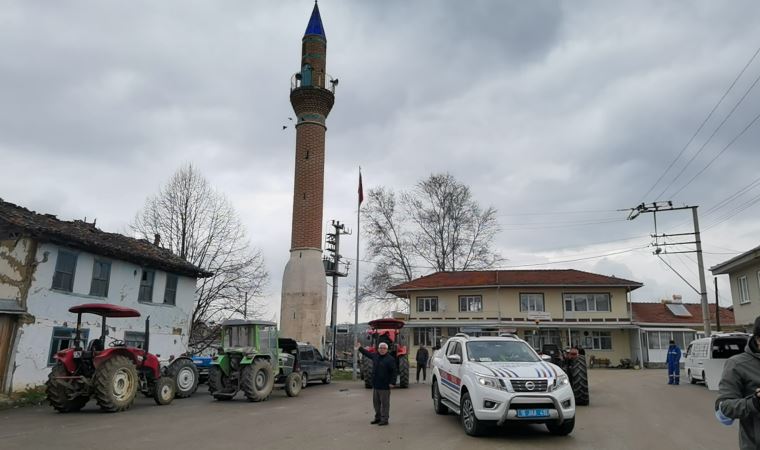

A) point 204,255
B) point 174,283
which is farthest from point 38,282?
point 204,255

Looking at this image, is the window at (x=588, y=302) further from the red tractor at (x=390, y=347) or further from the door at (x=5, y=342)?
the door at (x=5, y=342)

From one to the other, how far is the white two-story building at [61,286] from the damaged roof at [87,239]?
0.03m

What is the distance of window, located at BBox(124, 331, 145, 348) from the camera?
20.2 meters

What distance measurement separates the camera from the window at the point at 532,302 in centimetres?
4059

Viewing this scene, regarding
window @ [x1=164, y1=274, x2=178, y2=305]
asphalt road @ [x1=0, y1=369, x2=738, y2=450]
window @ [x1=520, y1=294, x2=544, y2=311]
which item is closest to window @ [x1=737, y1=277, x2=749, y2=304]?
asphalt road @ [x1=0, y1=369, x2=738, y2=450]

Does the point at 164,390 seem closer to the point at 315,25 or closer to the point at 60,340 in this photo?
the point at 60,340

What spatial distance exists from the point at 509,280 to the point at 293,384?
87.9ft

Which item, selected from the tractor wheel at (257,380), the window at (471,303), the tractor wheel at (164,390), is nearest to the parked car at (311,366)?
the tractor wheel at (257,380)

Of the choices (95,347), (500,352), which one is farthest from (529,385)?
(95,347)

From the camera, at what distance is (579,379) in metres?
13.8

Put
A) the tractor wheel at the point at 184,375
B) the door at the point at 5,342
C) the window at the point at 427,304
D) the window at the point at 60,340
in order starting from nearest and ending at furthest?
the door at the point at 5,342 < the tractor wheel at the point at 184,375 < the window at the point at 60,340 < the window at the point at 427,304

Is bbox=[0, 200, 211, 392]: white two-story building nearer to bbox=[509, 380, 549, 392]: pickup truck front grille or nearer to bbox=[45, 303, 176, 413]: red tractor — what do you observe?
bbox=[45, 303, 176, 413]: red tractor

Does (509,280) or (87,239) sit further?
(509,280)

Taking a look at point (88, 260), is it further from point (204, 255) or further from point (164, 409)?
point (204, 255)
